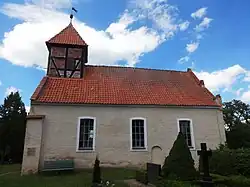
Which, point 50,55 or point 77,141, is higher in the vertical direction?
point 50,55

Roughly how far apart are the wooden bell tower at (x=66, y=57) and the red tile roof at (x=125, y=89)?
698mm

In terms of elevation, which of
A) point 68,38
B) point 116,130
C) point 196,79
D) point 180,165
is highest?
point 68,38

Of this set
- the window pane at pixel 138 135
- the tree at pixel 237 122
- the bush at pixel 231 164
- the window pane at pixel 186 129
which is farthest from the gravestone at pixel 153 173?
the tree at pixel 237 122

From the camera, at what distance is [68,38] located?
65.3 ft

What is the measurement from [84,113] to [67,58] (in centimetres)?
533

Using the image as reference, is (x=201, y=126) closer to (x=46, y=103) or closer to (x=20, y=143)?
(x=46, y=103)

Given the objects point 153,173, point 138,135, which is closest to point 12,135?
point 138,135

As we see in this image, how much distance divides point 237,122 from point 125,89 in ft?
69.5

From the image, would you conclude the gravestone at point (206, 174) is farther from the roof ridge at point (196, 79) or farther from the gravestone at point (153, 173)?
the roof ridge at point (196, 79)

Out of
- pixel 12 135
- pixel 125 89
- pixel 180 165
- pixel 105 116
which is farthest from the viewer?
pixel 12 135

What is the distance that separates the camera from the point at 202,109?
58.7 feet

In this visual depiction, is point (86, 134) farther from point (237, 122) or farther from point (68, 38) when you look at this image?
point (237, 122)

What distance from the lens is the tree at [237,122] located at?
25967mm

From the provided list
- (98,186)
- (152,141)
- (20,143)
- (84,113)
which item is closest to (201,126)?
(152,141)
